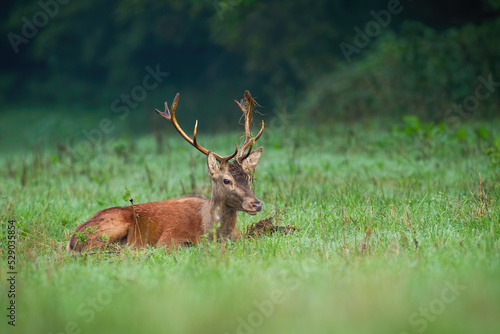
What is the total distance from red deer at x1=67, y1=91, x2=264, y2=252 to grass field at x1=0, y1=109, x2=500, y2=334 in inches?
12.4

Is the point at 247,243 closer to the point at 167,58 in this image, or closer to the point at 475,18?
the point at 475,18

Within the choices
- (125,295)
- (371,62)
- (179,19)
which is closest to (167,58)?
(179,19)

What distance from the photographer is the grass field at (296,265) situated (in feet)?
11.0

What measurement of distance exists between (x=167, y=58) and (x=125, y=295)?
92.0ft

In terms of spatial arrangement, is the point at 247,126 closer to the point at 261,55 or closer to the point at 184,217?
the point at 184,217

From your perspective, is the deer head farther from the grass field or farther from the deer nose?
the grass field
